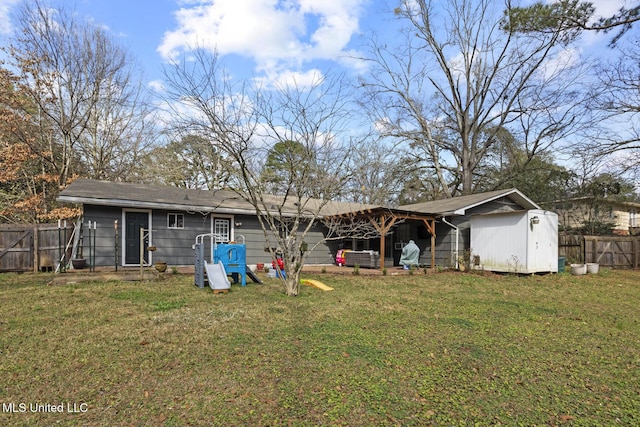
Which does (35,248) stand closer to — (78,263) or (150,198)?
(78,263)

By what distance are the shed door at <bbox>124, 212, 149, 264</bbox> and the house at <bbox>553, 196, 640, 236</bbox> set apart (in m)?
20.9

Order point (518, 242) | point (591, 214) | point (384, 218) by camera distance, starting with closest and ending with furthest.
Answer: point (518, 242)
point (384, 218)
point (591, 214)

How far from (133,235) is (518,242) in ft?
39.6

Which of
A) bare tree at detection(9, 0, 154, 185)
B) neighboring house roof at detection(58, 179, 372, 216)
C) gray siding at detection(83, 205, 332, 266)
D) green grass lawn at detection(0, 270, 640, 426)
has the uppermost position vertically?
bare tree at detection(9, 0, 154, 185)

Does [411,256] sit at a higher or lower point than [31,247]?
lower

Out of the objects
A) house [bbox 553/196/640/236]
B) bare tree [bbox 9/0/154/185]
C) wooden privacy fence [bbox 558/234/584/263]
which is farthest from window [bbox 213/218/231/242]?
house [bbox 553/196/640/236]

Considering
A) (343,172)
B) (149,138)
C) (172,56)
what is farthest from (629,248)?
(149,138)

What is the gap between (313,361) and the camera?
367 centimetres

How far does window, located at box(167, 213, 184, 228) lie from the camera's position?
11602mm

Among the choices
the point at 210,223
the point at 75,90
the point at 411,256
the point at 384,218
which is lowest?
the point at 411,256

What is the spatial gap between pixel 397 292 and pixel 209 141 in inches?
201

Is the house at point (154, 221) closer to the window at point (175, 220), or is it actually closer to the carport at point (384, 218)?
the window at point (175, 220)

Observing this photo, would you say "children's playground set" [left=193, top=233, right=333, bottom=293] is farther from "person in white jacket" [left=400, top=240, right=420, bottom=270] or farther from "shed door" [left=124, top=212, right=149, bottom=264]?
"person in white jacket" [left=400, top=240, right=420, bottom=270]

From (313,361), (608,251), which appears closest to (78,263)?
(313,361)
